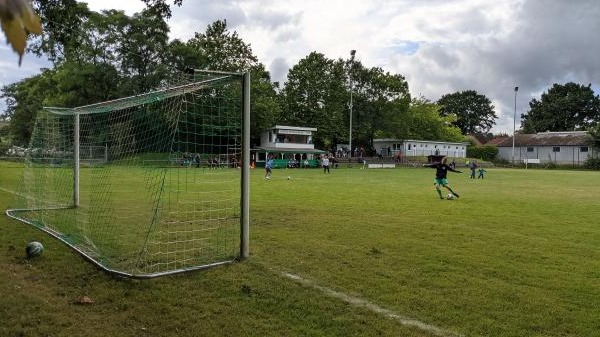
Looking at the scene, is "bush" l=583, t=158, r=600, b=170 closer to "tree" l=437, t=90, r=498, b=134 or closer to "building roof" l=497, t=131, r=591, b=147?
"building roof" l=497, t=131, r=591, b=147

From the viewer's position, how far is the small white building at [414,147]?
73812mm

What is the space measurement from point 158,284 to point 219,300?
100 cm

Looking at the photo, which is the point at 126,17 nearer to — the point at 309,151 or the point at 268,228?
the point at 309,151

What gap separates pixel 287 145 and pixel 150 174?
48.0m

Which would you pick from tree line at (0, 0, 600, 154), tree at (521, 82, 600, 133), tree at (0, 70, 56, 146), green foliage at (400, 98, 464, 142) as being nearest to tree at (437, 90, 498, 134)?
tree line at (0, 0, 600, 154)

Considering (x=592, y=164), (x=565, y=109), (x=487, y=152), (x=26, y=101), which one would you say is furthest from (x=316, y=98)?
(x=565, y=109)

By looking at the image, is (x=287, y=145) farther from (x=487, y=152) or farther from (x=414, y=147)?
(x=487, y=152)

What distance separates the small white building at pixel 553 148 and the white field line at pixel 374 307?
75.3 metres

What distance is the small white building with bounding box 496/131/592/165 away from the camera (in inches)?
2889

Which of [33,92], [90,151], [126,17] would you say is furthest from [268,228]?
[33,92]

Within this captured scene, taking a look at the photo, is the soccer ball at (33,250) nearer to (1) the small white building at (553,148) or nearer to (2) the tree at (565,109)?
(1) the small white building at (553,148)

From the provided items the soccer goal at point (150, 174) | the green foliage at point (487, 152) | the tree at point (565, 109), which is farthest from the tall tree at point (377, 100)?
the soccer goal at point (150, 174)

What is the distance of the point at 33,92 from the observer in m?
61.2

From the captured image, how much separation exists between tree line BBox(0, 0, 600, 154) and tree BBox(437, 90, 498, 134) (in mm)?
436
